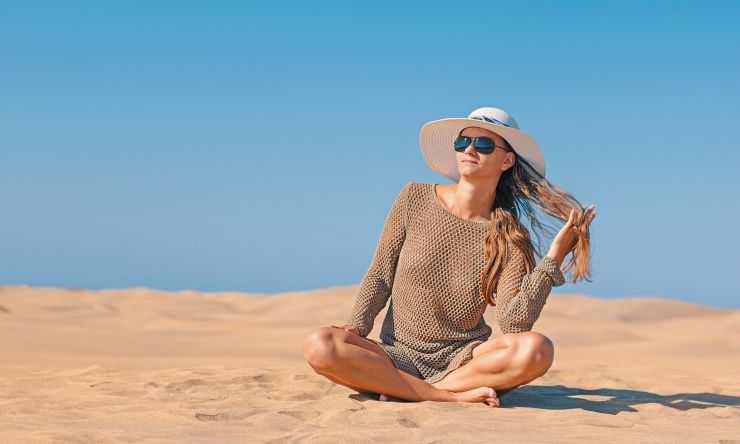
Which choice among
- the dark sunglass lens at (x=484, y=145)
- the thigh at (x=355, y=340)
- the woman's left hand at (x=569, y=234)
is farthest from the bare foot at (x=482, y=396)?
the dark sunglass lens at (x=484, y=145)

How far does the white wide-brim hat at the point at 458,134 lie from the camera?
207 inches

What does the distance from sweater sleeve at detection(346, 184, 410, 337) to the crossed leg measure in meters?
0.62

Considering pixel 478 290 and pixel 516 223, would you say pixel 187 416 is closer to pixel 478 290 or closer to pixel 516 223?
pixel 478 290

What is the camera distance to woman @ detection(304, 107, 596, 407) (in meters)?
5.01

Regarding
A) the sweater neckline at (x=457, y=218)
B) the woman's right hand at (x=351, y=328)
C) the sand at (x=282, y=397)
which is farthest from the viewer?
the sweater neckline at (x=457, y=218)

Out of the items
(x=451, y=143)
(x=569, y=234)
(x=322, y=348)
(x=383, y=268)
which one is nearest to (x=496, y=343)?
(x=569, y=234)

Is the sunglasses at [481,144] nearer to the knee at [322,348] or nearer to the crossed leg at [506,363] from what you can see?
the crossed leg at [506,363]

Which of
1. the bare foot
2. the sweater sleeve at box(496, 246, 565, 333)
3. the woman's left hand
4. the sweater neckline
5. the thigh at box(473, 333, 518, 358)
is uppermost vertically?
the sweater neckline

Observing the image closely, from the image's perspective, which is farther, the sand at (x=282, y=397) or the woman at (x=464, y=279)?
the woman at (x=464, y=279)

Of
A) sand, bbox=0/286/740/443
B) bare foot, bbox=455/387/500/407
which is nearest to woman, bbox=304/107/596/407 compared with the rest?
bare foot, bbox=455/387/500/407

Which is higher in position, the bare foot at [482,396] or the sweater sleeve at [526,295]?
the sweater sleeve at [526,295]

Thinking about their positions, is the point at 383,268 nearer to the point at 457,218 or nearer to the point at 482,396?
the point at 457,218

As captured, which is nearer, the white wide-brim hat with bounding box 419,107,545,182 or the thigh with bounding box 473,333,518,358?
the thigh with bounding box 473,333,518,358

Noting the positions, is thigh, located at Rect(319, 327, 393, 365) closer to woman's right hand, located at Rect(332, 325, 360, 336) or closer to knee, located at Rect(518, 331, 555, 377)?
woman's right hand, located at Rect(332, 325, 360, 336)
